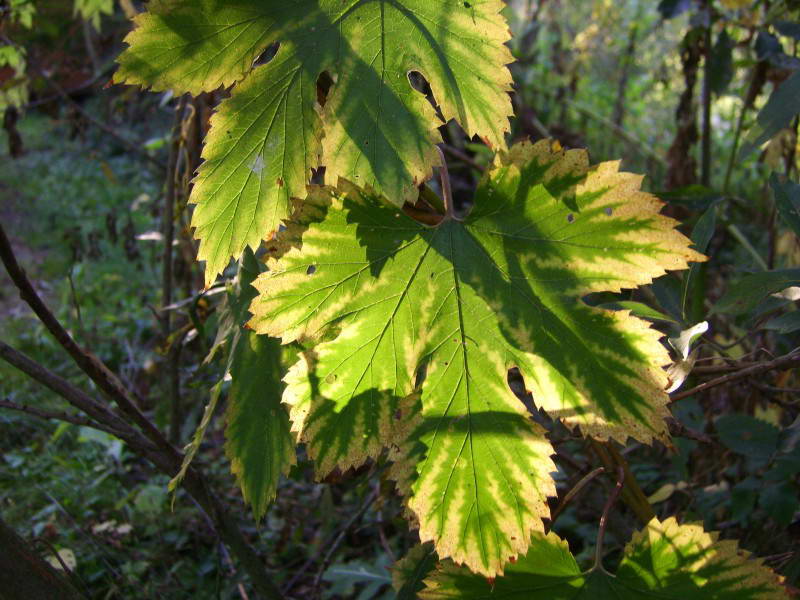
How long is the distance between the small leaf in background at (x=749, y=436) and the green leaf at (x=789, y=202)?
360 mm

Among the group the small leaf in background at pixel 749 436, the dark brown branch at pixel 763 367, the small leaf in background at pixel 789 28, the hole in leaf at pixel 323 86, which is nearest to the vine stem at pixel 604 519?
the dark brown branch at pixel 763 367

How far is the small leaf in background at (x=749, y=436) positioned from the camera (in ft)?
3.74

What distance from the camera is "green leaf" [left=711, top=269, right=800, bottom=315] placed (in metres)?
0.90

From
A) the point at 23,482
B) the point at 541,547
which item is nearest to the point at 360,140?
the point at 541,547

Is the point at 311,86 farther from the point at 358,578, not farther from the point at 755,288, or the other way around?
the point at 358,578

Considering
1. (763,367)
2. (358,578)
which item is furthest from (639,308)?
(358,578)

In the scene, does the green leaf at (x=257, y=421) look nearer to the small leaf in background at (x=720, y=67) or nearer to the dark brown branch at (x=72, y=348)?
the dark brown branch at (x=72, y=348)

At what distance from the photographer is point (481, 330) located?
0.77 meters

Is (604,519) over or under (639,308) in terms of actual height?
under

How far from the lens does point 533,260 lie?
758 millimetres

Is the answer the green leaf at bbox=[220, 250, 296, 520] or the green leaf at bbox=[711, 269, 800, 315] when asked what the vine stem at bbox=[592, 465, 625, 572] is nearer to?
the green leaf at bbox=[711, 269, 800, 315]

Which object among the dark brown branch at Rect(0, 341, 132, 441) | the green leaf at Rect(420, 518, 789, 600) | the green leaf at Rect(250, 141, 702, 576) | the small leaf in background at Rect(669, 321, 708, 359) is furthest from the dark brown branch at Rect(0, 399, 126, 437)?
the small leaf in background at Rect(669, 321, 708, 359)

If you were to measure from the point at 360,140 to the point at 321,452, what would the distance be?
0.35m

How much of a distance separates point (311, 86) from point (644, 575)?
686 millimetres
